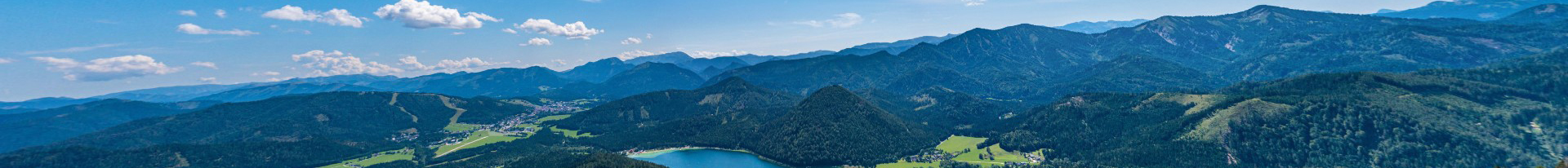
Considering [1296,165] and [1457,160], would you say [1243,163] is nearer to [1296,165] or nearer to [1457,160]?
[1296,165]

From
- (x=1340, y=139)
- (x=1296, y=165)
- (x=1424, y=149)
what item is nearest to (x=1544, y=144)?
(x=1424, y=149)

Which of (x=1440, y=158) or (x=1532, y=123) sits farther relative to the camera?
(x=1532, y=123)

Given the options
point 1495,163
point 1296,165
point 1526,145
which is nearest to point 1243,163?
point 1296,165

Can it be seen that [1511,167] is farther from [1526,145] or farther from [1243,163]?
[1243,163]

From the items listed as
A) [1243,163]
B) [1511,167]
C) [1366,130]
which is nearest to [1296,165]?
[1243,163]

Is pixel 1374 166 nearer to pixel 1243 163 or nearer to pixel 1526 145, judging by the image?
pixel 1243 163

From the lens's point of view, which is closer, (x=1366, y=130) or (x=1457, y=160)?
(x=1457, y=160)

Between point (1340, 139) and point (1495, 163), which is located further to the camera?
point (1340, 139)
